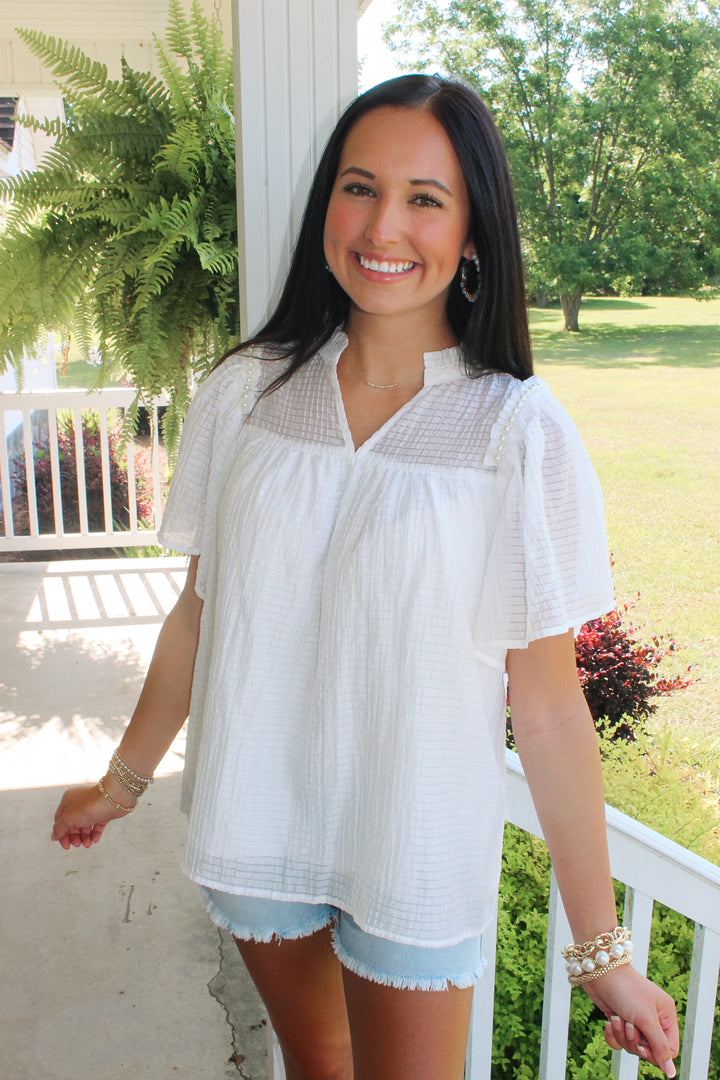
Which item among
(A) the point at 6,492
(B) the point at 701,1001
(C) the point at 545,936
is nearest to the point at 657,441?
(A) the point at 6,492

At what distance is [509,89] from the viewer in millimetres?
4293

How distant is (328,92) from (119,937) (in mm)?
1864

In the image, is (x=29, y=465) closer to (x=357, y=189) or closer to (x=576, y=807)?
(x=357, y=189)

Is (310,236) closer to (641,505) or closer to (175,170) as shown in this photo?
(175,170)

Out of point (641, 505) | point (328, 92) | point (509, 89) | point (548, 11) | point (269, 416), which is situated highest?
point (548, 11)

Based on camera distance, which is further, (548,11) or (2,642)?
(548,11)

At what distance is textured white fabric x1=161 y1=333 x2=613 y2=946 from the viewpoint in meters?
0.91

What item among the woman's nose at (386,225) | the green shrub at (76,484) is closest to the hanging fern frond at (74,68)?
the woman's nose at (386,225)

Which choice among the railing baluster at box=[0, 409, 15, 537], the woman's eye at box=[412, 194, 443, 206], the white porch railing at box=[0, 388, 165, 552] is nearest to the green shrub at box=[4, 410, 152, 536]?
the white porch railing at box=[0, 388, 165, 552]

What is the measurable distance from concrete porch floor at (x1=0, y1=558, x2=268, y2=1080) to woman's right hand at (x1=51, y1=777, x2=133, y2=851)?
0.86 meters

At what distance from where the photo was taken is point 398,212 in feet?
3.10

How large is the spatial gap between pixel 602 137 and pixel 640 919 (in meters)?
3.94

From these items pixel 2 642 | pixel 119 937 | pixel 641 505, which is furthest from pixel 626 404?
pixel 119 937

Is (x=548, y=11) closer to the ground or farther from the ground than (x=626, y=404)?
farther from the ground
